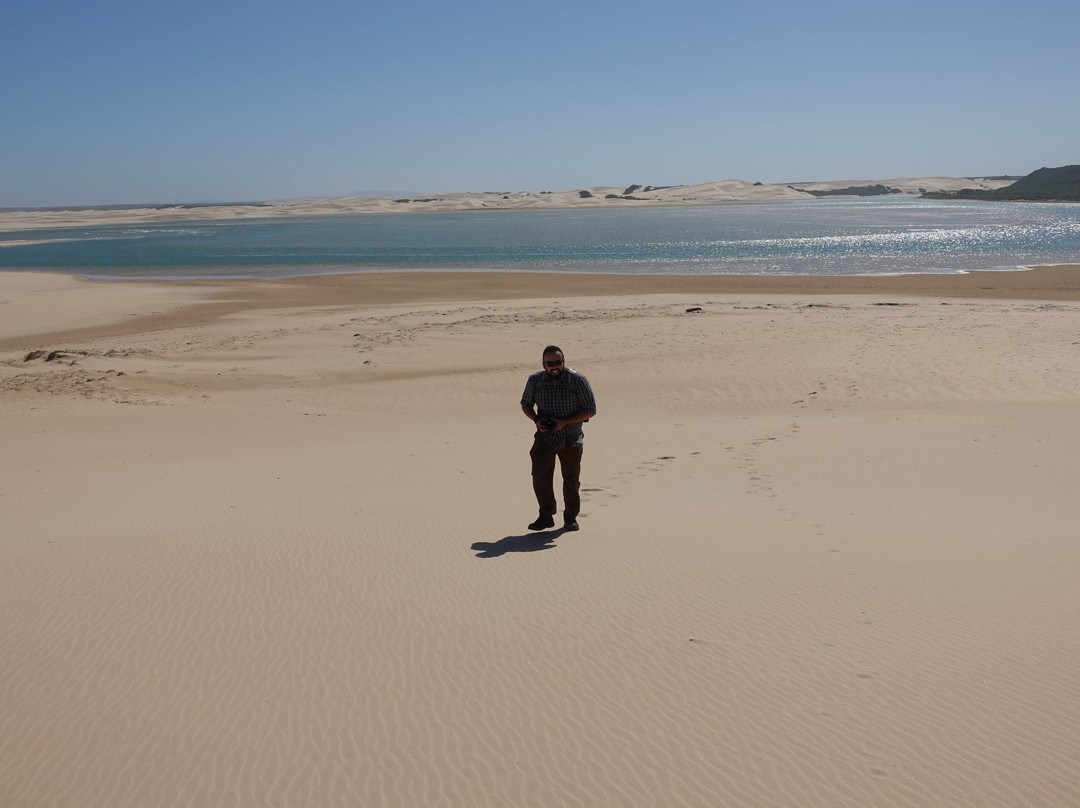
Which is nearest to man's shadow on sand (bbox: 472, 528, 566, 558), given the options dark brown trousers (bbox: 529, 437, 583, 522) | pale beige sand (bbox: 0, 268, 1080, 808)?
pale beige sand (bbox: 0, 268, 1080, 808)

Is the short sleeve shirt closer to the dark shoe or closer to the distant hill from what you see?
the dark shoe

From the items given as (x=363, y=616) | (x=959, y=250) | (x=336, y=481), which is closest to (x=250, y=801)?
(x=363, y=616)

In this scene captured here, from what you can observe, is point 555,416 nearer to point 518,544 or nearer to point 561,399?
point 561,399

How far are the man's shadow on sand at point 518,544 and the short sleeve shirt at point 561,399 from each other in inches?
29.3

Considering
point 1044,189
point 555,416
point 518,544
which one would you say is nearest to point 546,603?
point 518,544

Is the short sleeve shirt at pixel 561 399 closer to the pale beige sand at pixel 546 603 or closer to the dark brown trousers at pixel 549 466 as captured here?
the dark brown trousers at pixel 549 466

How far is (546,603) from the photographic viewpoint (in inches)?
220

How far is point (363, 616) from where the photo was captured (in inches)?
212

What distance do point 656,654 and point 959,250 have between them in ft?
170

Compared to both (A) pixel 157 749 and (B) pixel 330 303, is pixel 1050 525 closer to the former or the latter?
(A) pixel 157 749

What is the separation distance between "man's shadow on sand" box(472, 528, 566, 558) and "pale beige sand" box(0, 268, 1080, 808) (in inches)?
1.7

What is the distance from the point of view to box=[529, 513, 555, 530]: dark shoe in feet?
24.1

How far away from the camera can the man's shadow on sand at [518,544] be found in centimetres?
675

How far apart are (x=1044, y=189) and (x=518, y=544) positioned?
529 ft
